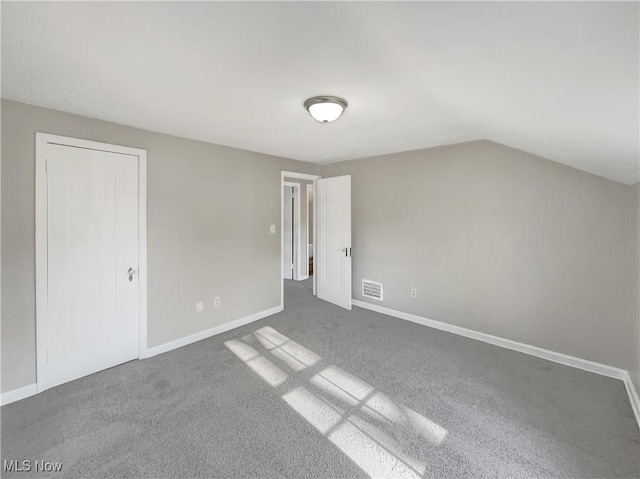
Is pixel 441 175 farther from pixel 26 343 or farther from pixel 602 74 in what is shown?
pixel 26 343

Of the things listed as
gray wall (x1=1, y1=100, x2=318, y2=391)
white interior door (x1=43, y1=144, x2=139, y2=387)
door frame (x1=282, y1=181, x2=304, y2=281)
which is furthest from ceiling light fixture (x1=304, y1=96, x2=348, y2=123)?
door frame (x1=282, y1=181, x2=304, y2=281)

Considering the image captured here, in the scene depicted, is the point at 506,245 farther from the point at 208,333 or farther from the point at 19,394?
the point at 19,394

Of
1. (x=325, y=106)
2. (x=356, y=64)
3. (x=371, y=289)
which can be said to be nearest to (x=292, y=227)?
(x=371, y=289)

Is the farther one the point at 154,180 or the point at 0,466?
the point at 154,180

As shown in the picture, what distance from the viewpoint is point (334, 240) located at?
4.65 meters

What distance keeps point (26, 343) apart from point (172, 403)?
1312 mm

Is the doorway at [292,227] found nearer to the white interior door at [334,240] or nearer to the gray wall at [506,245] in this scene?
the white interior door at [334,240]

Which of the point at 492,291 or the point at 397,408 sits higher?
the point at 492,291

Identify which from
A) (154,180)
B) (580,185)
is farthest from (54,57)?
(580,185)

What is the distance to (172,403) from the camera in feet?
7.26

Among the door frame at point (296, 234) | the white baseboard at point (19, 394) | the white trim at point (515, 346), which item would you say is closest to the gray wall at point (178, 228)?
the white baseboard at point (19, 394)

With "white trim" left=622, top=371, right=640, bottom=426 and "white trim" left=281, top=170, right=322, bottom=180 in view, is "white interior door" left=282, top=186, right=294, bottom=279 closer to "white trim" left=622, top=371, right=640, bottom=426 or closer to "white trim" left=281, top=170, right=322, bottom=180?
"white trim" left=281, top=170, right=322, bottom=180

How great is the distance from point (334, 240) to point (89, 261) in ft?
10.4

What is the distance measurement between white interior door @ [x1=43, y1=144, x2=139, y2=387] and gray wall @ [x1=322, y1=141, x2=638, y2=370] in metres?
3.18
